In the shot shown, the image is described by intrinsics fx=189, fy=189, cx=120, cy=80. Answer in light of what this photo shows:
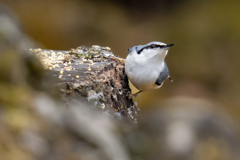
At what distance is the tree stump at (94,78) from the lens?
1591 millimetres

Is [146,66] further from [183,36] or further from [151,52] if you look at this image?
[183,36]

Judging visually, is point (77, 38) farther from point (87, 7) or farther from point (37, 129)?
point (37, 129)

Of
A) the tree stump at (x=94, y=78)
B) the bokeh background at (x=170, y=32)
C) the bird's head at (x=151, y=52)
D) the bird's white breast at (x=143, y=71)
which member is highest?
the bokeh background at (x=170, y=32)

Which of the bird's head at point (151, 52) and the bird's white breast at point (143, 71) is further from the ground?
the bird's head at point (151, 52)

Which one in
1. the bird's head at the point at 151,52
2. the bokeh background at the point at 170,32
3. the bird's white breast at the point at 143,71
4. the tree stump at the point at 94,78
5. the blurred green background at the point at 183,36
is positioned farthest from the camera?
the blurred green background at the point at 183,36

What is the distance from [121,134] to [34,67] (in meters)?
0.42

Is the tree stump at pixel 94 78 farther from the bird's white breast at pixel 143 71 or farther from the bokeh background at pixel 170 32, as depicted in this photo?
the bokeh background at pixel 170 32

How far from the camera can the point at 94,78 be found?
5.60 feet

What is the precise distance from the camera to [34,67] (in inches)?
28.5

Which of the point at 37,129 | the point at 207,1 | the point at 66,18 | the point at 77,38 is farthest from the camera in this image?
the point at 207,1

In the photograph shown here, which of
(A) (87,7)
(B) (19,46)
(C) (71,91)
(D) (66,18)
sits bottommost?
(B) (19,46)

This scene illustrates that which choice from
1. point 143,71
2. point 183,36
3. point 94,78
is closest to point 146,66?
point 143,71

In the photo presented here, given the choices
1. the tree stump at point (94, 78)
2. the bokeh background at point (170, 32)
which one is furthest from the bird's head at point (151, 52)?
the bokeh background at point (170, 32)

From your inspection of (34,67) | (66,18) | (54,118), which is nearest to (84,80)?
(34,67)
